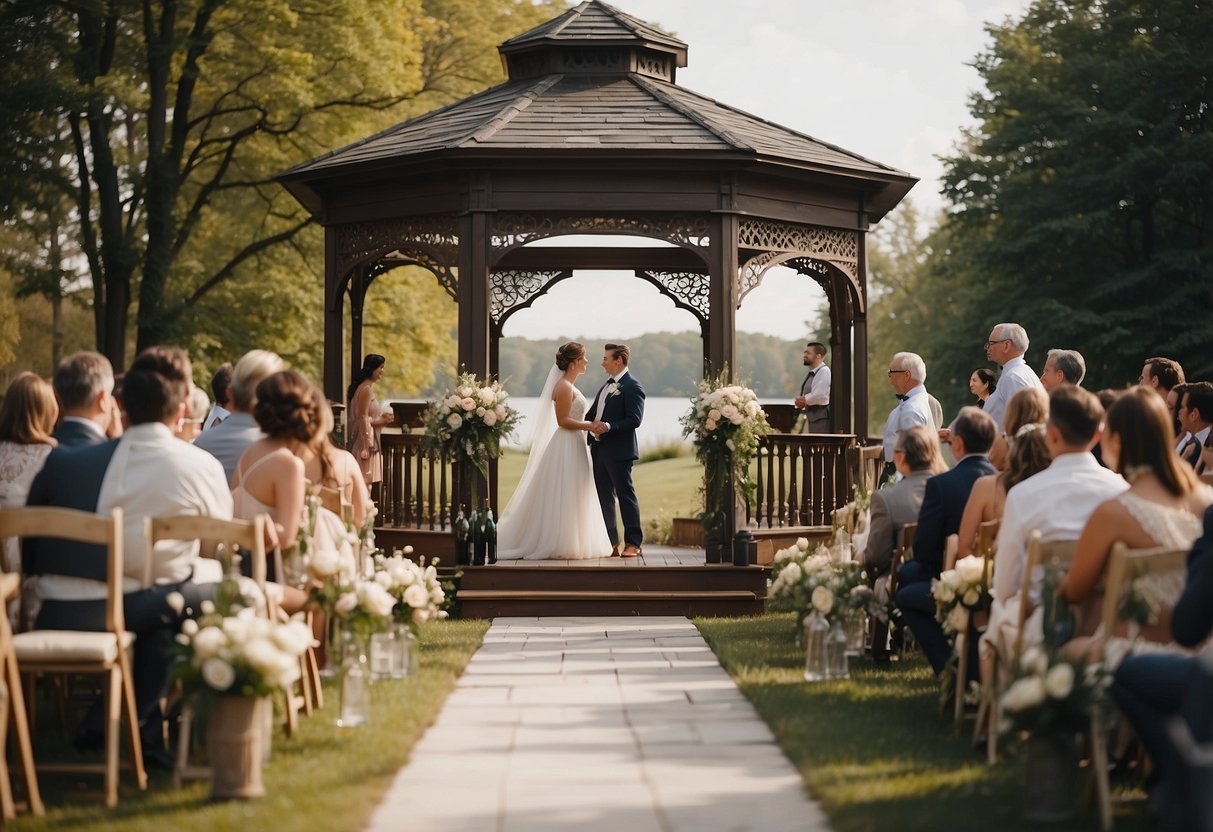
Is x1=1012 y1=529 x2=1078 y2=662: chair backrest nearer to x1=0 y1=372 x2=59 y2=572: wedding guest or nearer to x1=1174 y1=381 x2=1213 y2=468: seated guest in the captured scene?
x1=1174 y1=381 x2=1213 y2=468: seated guest

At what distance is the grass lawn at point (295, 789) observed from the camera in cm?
559

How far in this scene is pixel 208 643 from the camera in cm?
589

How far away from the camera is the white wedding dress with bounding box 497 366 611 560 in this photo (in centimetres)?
1398

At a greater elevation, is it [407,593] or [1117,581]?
[1117,581]

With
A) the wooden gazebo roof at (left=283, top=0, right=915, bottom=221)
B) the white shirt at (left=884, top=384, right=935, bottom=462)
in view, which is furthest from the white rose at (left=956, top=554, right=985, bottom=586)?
the wooden gazebo roof at (left=283, top=0, right=915, bottom=221)

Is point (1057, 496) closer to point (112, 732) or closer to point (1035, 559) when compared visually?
point (1035, 559)

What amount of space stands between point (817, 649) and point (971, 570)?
74.2 inches

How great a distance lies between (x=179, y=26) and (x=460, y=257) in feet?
48.4

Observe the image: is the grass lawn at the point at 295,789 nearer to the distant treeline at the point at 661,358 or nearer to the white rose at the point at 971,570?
the white rose at the point at 971,570

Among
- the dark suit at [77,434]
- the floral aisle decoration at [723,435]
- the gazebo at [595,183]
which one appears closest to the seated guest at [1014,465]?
the dark suit at [77,434]

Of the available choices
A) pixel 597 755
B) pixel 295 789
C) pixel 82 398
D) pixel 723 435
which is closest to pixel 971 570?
pixel 597 755

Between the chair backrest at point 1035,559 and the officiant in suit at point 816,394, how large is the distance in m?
9.21

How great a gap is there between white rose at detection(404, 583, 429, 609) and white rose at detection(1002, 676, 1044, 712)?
3788 millimetres

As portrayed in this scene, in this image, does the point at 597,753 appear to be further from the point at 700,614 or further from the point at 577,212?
the point at 577,212
